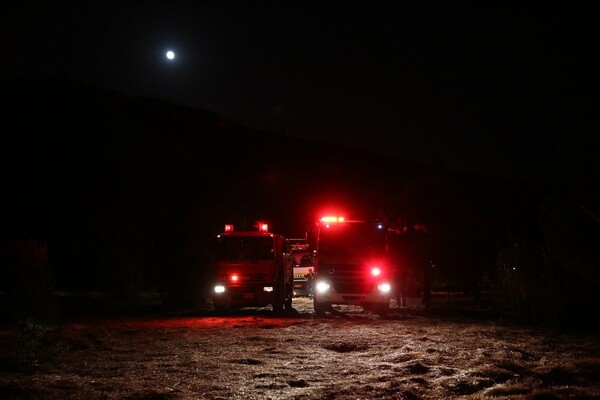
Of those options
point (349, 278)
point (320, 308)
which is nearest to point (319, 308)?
point (320, 308)

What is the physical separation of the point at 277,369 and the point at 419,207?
22391 millimetres

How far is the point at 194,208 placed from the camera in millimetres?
34094

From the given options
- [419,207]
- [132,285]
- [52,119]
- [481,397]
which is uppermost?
[52,119]

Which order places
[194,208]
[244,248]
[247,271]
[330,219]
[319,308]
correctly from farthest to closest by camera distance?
[194,208] → [244,248] → [247,271] → [330,219] → [319,308]

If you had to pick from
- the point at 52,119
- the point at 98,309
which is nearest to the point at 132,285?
the point at 98,309

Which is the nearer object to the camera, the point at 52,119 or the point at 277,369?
the point at 277,369

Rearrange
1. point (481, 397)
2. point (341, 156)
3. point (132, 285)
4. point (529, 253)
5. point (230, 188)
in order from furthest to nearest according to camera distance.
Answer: point (341, 156), point (230, 188), point (132, 285), point (529, 253), point (481, 397)

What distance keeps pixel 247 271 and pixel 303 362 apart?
1142 cm

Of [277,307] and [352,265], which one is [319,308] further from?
[277,307]

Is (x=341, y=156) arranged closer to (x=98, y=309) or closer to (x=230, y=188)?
(x=230, y=188)

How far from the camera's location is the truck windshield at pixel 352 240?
74.4 feet

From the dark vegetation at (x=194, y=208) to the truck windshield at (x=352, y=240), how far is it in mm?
3989

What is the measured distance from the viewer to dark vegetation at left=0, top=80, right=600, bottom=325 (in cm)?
1936

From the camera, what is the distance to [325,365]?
12062 millimetres
